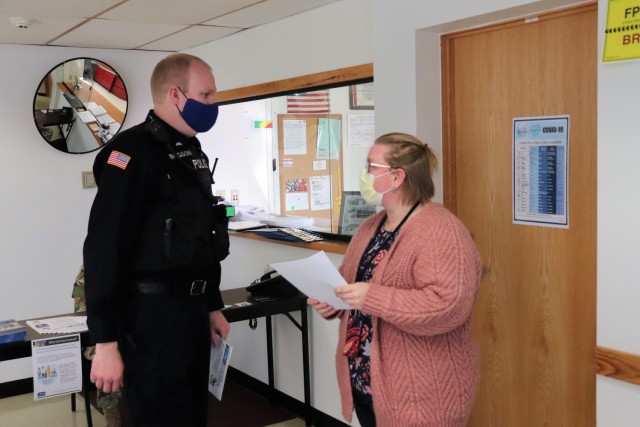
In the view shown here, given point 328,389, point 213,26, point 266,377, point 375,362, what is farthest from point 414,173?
point 266,377

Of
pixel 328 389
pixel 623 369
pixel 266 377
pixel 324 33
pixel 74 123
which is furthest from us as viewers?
pixel 74 123

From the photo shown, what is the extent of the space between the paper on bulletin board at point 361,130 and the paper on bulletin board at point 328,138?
0.12m

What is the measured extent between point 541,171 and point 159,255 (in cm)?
140

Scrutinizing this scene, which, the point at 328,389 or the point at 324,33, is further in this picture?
the point at 328,389

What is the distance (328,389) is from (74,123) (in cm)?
255

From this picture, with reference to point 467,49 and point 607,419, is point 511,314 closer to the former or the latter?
point 607,419

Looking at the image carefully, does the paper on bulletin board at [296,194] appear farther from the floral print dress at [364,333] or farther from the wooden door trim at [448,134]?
the floral print dress at [364,333]

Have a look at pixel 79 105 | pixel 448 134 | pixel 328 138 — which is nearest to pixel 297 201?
pixel 328 138

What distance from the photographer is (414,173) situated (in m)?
2.00

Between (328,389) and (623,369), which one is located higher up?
(623,369)

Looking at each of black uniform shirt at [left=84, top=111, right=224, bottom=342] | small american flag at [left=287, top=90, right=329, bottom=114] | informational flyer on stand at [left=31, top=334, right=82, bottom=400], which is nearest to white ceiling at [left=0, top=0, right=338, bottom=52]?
small american flag at [left=287, top=90, right=329, bottom=114]

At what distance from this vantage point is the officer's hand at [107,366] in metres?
1.96

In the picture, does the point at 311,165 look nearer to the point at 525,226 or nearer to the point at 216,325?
A: the point at 525,226

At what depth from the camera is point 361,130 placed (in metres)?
3.58
